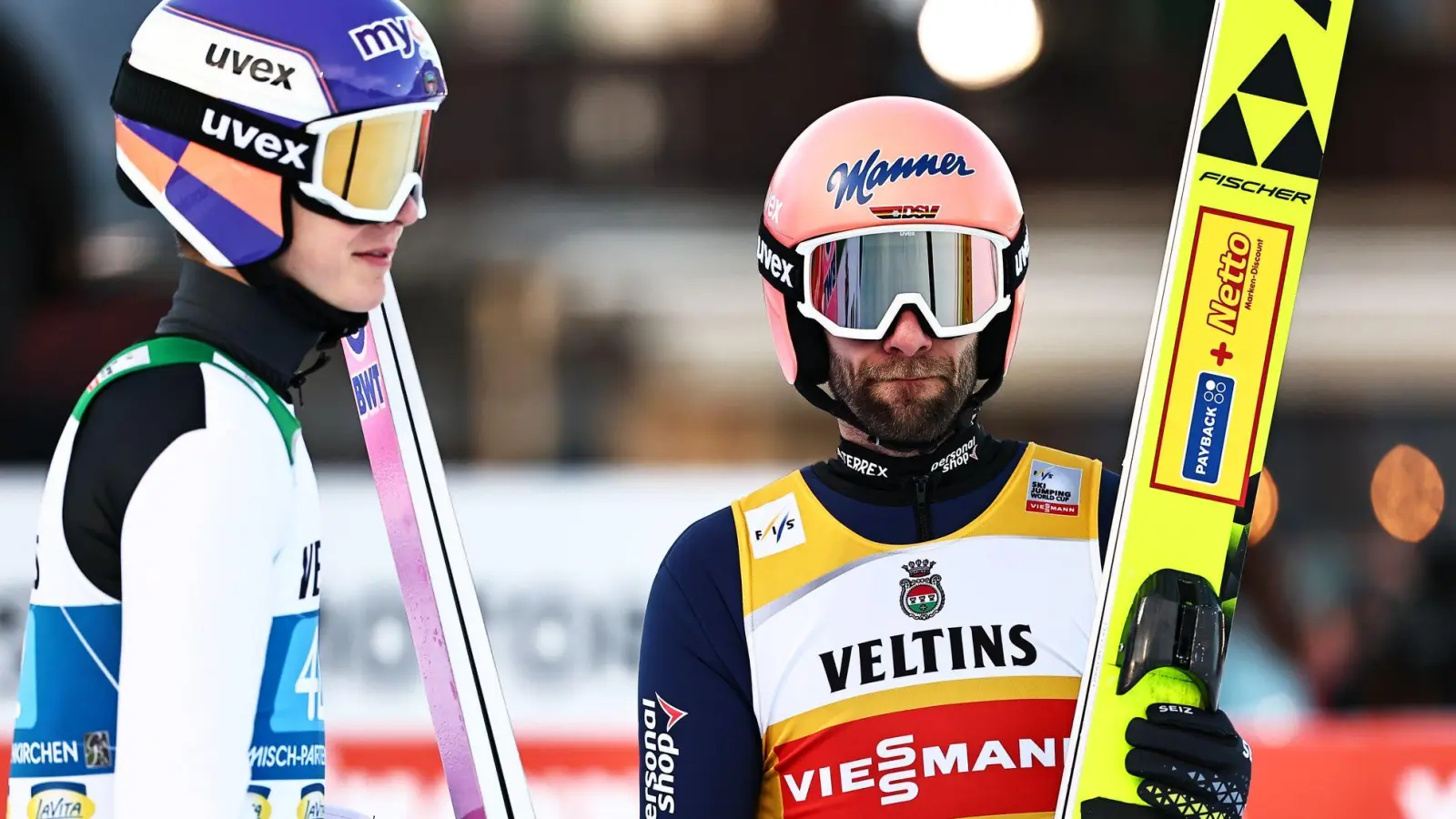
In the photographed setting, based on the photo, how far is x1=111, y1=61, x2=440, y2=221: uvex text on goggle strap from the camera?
194 centimetres

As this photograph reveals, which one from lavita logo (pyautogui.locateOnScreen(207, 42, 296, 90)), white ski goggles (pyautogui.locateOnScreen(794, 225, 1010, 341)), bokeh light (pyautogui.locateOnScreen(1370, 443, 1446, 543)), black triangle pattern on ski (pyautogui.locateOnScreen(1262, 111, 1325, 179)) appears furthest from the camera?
bokeh light (pyautogui.locateOnScreen(1370, 443, 1446, 543))

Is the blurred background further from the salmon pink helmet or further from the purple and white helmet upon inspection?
the purple and white helmet

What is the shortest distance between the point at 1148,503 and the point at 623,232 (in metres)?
7.98

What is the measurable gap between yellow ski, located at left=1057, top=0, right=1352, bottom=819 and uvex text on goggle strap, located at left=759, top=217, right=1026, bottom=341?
0.25 m

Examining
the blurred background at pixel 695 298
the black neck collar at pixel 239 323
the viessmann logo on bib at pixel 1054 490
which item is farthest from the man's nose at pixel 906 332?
the blurred background at pixel 695 298

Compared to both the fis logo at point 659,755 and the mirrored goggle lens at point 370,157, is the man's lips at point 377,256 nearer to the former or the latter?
the mirrored goggle lens at point 370,157

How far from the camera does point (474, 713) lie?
7.68 ft

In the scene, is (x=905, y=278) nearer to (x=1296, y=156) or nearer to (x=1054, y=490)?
(x=1054, y=490)

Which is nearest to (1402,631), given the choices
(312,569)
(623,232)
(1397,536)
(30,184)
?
(1397,536)

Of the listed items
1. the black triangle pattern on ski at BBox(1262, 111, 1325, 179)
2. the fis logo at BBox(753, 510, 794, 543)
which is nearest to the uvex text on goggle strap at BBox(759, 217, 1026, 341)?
the fis logo at BBox(753, 510, 794, 543)

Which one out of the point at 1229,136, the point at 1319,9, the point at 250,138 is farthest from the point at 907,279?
the point at 250,138

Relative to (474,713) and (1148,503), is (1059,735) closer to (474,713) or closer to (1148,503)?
(1148,503)

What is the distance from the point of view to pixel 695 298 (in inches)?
380

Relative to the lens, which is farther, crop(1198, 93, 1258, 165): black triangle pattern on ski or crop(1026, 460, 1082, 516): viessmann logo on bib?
crop(1026, 460, 1082, 516): viessmann logo on bib
